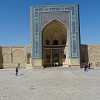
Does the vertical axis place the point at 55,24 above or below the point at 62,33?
above

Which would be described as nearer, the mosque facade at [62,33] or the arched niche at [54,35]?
the mosque facade at [62,33]

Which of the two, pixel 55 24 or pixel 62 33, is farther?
pixel 62 33

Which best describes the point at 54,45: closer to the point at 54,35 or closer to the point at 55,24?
the point at 54,35

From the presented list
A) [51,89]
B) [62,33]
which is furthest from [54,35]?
[51,89]

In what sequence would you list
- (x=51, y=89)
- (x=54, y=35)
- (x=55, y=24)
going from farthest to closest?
(x=54, y=35) < (x=55, y=24) < (x=51, y=89)

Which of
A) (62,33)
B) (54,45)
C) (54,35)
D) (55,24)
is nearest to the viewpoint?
(55,24)

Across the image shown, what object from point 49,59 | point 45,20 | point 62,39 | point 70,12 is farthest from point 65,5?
point 49,59

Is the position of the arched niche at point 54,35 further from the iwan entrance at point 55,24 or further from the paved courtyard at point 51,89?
the paved courtyard at point 51,89

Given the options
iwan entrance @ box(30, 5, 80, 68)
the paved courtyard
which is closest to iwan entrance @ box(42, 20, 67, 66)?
iwan entrance @ box(30, 5, 80, 68)

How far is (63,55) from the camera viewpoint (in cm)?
2750

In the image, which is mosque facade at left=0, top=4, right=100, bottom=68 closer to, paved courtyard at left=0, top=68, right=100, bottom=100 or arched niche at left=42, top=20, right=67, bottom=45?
arched niche at left=42, top=20, right=67, bottom=45

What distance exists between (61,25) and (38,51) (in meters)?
4.21

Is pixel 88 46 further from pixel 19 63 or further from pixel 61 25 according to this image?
pixel 19 63

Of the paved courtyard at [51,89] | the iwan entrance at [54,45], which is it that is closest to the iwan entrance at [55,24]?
the iwan entrance at [54,45]
